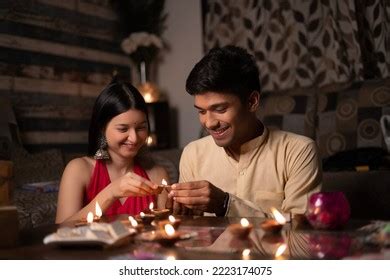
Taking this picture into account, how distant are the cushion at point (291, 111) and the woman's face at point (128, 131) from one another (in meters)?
1.19

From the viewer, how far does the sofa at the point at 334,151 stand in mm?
1882

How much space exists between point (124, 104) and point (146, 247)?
752mm

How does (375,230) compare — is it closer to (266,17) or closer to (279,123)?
(279,123)

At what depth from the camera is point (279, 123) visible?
2.62 metres

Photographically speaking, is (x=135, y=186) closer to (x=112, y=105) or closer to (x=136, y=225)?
(x=136, y=225)

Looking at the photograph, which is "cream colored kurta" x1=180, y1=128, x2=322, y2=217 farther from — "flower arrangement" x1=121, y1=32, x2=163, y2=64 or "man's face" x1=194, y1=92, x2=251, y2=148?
"flower arrangement" x1=121, y1=32, x2=163, y2=64

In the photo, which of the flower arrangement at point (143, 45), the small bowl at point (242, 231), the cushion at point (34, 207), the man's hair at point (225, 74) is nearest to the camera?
the small bowl at point (242, 231)

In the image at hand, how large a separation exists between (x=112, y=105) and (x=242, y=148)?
40 cm

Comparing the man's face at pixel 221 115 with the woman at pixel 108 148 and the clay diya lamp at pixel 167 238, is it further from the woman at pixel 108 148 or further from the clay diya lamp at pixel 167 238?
the clay diya lamp at pixel 167 238

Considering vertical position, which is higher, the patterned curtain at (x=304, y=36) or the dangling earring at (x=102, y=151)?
the patterned curtain at (x=304, y=36)

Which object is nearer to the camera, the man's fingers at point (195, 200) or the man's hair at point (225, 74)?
the man's fingers at point (195, 200)

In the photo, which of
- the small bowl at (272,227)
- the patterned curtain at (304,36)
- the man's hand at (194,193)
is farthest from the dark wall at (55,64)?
the small bowl at (272,227)

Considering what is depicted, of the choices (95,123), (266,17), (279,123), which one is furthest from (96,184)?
(266,17)

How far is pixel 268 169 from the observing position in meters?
1.42
